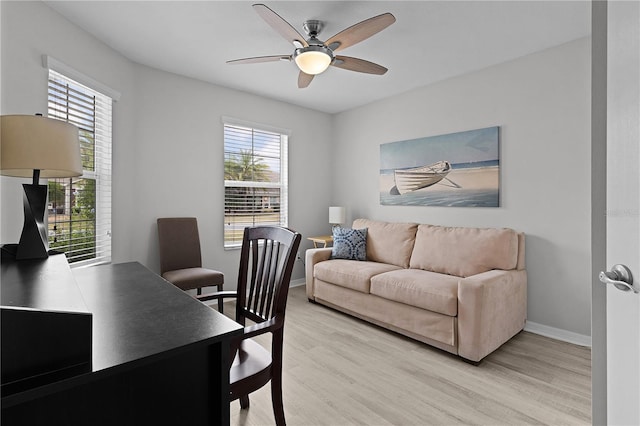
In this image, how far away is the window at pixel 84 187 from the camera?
7.88 ft

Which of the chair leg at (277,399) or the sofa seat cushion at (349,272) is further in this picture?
the sofa seat cushion at (349,272)

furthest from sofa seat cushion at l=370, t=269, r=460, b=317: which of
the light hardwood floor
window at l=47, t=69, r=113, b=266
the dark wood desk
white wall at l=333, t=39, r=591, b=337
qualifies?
window at l=47, t=69, r=113, b=266

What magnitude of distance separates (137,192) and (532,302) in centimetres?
399

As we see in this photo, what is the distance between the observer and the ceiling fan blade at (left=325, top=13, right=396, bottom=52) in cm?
194

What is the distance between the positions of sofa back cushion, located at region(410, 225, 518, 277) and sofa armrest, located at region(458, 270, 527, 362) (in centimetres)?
21

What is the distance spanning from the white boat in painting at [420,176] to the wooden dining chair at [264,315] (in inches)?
97.3

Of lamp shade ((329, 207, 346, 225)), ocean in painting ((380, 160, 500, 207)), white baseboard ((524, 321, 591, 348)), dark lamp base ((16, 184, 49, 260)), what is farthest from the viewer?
lamp shade ((329, 207, 346, 225))

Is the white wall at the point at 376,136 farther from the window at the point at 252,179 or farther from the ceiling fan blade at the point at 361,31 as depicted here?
the ceiling fan blade at the point at 361,31

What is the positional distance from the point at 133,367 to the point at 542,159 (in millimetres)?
3398

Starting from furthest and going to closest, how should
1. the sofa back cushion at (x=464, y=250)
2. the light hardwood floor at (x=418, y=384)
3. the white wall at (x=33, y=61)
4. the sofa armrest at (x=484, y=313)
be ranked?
the sofa back cushion at (x=464, y=250) → the sofa armrest at (x=484, y=313) → the white wall at (x=33, y=61) → the light hardwood floor at (x=418, y=384)

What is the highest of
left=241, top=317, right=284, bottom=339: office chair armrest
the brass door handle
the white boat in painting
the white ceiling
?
the white ceiling

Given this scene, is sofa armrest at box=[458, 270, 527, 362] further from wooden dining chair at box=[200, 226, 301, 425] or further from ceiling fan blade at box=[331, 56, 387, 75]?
ceiling fan blade at box=[331, 56, 387, 75]

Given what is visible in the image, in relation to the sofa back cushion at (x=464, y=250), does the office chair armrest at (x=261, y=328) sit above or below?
below

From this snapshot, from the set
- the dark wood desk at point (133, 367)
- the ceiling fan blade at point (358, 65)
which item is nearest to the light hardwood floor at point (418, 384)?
the dark wood desk at point (133, 367)
